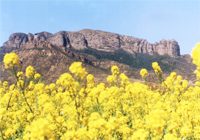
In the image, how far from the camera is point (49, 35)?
185m

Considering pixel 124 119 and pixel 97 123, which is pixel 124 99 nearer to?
pixel 124 119

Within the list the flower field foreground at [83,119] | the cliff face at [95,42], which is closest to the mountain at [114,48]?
the cliff face at [95,42]

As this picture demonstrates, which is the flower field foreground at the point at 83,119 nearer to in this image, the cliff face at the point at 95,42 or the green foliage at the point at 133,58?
the green foliage at the point at 133,58

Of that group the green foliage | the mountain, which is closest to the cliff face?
the mountain

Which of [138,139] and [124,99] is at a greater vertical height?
[124,99]

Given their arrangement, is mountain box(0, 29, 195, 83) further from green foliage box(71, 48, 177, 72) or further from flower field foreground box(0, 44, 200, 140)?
flower field foreground box(0, 44, 200, 140)

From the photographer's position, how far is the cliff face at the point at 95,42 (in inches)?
6742

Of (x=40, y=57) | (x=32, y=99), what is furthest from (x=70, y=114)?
(x=40, y=57)

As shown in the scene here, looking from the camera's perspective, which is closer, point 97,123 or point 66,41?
point 97,123

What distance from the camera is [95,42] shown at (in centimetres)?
18588

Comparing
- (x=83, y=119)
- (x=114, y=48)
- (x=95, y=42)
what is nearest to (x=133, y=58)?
(x=114, y=48)

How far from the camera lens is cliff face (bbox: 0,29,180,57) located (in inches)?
6742

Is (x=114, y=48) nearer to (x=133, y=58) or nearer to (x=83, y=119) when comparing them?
(x=133, y=58)

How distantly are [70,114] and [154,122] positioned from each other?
2241 mm
